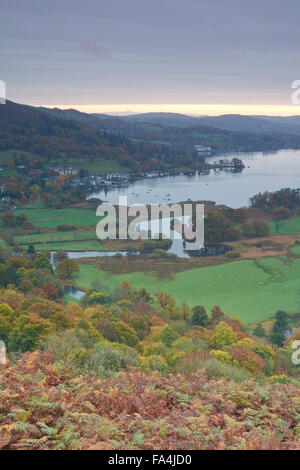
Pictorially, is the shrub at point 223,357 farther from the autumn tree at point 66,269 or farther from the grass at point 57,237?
the grass at point 57,237

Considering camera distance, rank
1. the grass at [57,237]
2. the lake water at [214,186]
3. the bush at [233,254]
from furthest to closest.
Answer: the lake water at [214,186]
the grass at [57,237]
the bush at [233,254]

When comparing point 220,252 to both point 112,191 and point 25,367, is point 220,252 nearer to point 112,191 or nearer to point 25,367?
point 25,367

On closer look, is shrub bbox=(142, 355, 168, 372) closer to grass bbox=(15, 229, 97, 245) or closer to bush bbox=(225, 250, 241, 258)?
bush bbox=(225, 250, 241, 258)

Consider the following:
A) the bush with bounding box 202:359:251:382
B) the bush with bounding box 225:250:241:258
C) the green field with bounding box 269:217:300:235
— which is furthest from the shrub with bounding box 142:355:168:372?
the green field with bounding box 269:217:300:235

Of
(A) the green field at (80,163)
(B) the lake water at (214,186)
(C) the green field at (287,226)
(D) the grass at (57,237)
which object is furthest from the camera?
(A) the green field at (80,163)

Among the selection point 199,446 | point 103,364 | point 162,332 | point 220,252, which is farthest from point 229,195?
point 199,446

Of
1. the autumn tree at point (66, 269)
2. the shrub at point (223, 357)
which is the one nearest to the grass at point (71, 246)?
the autumn tree at point (66, 269)

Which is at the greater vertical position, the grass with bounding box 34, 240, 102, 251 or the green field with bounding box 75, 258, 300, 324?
the grass with bounding box 34, 240, 102, 251
